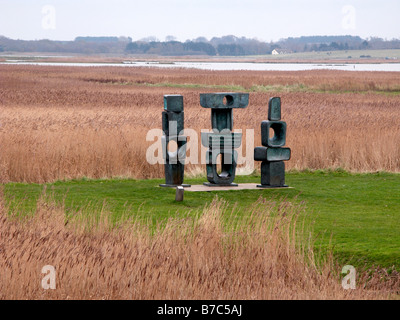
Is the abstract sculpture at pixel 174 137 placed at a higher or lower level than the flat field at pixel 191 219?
higher

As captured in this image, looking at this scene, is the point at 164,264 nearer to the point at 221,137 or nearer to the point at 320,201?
the point at 320,201

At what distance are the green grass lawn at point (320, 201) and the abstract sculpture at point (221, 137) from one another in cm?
73

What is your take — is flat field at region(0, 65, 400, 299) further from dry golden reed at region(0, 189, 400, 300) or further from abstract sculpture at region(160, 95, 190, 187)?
abstract sculpture at region(160, 95, 190, 187)

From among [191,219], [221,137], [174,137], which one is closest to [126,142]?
[174,137]

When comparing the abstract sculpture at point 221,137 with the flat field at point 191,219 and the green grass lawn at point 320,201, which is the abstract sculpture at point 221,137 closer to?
the green grass lawn at point 320,201

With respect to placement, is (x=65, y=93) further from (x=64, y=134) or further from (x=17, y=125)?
(x=64, y=134)

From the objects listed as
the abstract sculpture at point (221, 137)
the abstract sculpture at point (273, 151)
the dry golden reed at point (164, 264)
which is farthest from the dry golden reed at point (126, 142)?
the dry golden reed at point (164, 264)

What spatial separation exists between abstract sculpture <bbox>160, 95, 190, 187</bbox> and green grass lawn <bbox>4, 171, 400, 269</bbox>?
1.35ft

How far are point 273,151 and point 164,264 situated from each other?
23.2ft

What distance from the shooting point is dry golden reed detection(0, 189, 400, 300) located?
8172 millimetres

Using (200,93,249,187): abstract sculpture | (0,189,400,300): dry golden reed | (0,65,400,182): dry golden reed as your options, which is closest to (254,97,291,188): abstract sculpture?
(200,93,249,187): abstract sculpture

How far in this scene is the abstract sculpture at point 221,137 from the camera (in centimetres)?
1543
